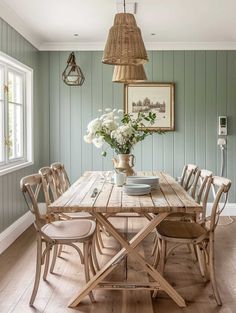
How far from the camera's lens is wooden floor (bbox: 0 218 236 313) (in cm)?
259

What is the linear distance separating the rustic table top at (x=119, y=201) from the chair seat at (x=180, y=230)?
262mm

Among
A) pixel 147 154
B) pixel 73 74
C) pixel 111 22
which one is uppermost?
pixel 111 22

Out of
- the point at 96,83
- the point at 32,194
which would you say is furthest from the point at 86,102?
the point at 32,194

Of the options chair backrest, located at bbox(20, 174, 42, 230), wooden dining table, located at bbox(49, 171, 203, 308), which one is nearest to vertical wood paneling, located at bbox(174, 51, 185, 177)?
wooden dining table, located at bbox(49, 171, 203, 308)

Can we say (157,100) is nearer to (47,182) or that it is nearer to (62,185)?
(62,185)

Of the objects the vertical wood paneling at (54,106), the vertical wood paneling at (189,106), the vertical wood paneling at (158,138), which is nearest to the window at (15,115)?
the vertical wood paneling at (54,106)

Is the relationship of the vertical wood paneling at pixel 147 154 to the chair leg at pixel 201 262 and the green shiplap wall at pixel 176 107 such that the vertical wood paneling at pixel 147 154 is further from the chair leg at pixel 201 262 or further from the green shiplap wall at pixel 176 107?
the chair leg at pixel 201 262

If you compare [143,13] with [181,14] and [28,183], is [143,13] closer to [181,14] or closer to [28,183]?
[181,14]

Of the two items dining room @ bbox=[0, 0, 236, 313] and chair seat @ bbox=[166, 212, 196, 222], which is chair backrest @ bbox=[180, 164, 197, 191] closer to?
dining room @ bbox=[0, 0, 236, 313]

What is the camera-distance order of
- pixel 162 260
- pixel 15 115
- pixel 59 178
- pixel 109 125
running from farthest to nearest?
pixel 15 115 → pixel 59 178 → pixel 109 125 → pixel 162 260

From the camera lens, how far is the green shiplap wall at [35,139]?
396 cm

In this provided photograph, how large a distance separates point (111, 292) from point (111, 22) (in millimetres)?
3002

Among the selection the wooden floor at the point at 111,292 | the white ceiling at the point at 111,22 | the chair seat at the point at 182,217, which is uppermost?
the white ceiling at the point at 111,22

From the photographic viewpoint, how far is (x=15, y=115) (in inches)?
185
